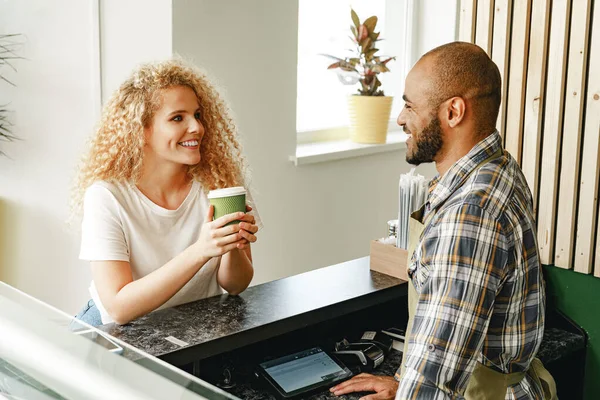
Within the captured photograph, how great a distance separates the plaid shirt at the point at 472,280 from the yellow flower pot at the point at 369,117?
3248mm

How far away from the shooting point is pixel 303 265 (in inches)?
175

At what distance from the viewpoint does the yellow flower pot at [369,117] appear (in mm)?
4750

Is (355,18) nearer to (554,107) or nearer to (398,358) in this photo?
(554,107)

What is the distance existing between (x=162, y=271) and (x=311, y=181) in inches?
98.3

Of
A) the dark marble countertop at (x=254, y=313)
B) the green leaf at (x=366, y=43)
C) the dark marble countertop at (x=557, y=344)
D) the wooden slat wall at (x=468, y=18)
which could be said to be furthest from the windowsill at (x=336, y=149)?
the dark marble countertop at (x=557, y=344)

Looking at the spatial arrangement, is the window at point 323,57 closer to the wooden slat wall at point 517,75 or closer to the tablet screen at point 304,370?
the wooden slat wall at point 517,75

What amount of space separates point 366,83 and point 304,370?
10.0 ft

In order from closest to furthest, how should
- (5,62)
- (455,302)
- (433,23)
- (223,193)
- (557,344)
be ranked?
1. (455,302)
2. (223,193)
3. (557,344)
4. (5,62)
5. (433,23)

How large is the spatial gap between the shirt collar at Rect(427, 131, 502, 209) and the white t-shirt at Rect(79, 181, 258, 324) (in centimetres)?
85

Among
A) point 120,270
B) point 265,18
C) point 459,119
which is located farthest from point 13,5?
point 459,119

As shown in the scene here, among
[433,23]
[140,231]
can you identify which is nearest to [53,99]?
[140,231]

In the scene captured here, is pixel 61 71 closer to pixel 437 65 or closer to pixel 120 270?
pixel 120 270

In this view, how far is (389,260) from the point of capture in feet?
7.79

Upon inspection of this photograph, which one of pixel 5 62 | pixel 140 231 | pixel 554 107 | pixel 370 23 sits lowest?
A: pixel 140 231
